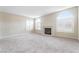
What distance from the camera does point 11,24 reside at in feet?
24.8

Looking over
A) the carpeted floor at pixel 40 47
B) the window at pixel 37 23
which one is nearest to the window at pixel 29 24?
the window at pixel 37 23

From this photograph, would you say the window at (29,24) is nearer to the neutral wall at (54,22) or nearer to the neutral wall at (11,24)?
the neutral wall at (11,24)

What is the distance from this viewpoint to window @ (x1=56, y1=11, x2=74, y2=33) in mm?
6035

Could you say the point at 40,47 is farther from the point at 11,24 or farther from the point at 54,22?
the point at 11,24

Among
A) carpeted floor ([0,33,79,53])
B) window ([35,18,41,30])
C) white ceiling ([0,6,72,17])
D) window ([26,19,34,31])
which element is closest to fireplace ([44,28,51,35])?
window ([35,18,41,30])

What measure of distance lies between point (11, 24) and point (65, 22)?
4.91 metres

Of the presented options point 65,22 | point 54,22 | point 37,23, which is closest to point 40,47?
point 65,22

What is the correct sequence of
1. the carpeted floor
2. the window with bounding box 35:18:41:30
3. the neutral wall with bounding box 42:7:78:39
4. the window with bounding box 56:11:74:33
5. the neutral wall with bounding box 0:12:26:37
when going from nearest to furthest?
1. the carpeted floor
2. the neutral wall with bounding box 42:7:78:39
3. the window with bounding box 56:11:74:33
4. the neutral wall with bounding box 0:12:26:37
5. the window with bounding box 35:18:41:30

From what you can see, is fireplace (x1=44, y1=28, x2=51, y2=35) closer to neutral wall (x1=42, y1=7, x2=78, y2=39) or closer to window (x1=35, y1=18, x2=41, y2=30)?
neutral wall (x1=42, y1=7, x2=78, y2=39)

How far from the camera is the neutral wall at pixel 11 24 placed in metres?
6.63

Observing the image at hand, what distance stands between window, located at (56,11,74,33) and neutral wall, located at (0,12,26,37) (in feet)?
13.3

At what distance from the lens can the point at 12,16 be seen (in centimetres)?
764

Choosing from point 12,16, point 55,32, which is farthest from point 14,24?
point 55,32

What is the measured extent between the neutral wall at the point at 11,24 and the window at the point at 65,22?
404 centimetres
